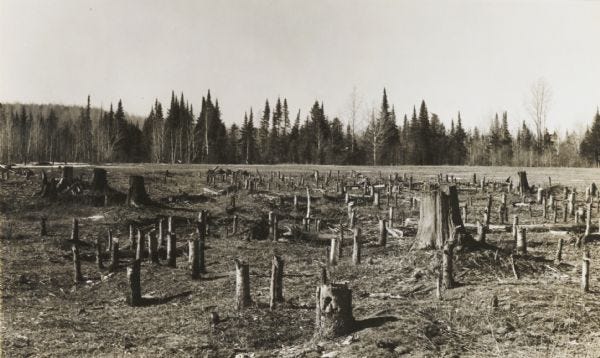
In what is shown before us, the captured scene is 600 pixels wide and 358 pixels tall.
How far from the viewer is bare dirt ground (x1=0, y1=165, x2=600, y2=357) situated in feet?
27.0

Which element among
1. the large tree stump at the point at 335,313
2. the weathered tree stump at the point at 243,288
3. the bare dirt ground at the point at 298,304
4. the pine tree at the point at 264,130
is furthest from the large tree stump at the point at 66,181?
the pine tree at the point at 264,130

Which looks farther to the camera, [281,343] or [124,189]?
[124,189]

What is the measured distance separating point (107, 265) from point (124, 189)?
1530 cm

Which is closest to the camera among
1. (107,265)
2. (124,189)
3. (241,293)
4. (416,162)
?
(241,293)

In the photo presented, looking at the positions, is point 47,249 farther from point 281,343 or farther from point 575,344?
point 575,344

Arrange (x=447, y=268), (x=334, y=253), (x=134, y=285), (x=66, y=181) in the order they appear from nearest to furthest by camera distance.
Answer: (x=447, y=268)
(x=134, y=285)
(x=334, y=253)
(x=66, y=181)

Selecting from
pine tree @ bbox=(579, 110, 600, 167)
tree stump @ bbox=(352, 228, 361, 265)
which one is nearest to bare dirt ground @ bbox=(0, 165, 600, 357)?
tree stump @ bbox=(352, 228, 361, 265)

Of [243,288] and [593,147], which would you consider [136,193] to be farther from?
[593,147]

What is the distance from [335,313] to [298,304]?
276 cm

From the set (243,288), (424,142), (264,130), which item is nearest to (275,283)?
(243,288)

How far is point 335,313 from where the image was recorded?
8.62 metres

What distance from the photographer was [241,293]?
11.1 m

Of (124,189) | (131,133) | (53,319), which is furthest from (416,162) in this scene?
(53,319)

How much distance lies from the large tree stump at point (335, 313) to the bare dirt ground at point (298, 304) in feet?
0.60
